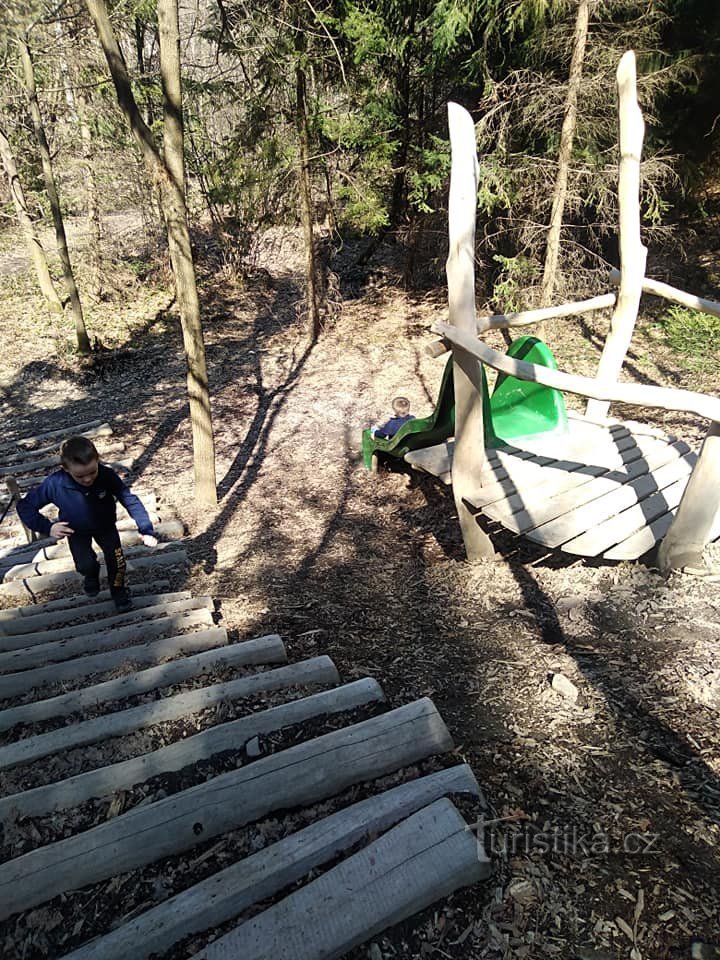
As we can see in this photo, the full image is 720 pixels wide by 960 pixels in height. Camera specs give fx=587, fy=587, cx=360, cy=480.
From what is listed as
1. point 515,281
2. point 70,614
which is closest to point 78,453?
point 70,614

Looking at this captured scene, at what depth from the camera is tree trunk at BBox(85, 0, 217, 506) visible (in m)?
5.10

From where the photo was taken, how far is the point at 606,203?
397 inches

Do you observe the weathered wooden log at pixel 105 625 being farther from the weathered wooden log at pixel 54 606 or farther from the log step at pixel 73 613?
the weathered wooden log at pixel 54 606

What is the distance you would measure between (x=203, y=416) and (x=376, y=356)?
21.3 feet

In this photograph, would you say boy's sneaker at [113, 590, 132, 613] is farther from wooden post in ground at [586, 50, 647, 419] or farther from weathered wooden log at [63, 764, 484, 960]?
wooden post in ground at [586, 50, 647, 419]

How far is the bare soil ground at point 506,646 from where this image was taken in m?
1.76

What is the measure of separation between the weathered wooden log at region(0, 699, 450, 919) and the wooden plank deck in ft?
6.53

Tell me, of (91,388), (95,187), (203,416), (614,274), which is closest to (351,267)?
(95,187)

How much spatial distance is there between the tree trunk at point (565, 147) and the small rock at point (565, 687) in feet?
27.8

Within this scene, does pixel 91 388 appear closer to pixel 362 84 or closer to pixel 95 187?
pixel 95 187

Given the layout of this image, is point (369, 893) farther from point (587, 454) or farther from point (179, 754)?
point (587, 454)

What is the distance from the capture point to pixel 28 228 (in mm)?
14258

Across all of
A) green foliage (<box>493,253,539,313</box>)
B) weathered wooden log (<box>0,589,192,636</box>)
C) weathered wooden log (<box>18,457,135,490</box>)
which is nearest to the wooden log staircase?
weathered wooden log (<box>0,589,192,636</box>)

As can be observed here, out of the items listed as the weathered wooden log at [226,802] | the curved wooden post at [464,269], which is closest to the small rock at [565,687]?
the weathered wooden log at [226,802]
